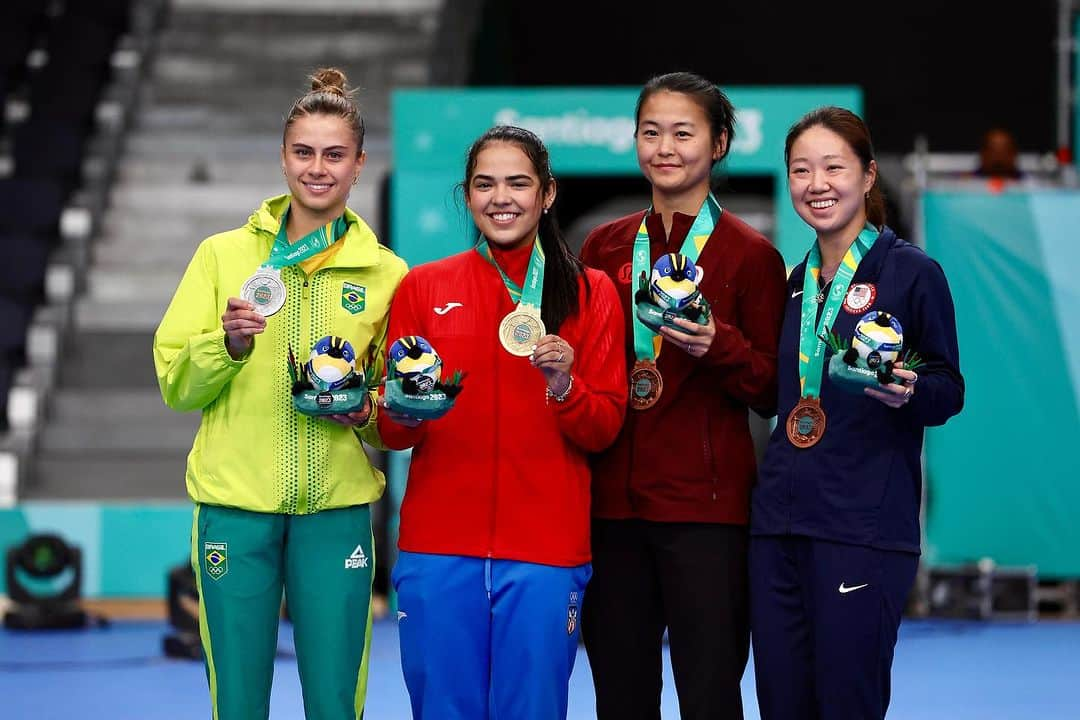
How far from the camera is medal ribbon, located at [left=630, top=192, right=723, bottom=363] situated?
3.37m

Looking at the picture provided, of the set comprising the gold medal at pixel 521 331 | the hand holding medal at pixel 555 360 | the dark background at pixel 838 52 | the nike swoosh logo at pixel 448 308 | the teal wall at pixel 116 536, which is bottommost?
the teal wall at pixel 116 536

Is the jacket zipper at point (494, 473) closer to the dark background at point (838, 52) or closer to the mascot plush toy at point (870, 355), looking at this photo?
the mascot plush toy at point (870, 355)

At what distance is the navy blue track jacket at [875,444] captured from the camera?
10.3ft

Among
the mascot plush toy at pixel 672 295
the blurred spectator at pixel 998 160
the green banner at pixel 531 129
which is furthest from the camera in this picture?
the blurred spectator at pixel 998 160

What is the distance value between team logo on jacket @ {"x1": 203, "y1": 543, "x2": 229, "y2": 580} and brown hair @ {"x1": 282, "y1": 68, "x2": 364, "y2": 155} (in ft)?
3.08

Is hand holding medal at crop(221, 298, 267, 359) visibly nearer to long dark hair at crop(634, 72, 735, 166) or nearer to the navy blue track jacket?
long dark hair at crop(634, 72, 735, 166)

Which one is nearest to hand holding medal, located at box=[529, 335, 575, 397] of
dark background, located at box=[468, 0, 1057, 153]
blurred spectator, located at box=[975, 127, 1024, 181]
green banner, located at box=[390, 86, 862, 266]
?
green banner, located at box=[390, 86, 862, 266]

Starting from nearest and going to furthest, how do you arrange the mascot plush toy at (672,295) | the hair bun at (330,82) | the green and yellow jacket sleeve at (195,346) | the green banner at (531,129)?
the mascot plush toy at (672,295), the green and yellow jacket sleeve at (195,346), the hair bun at (330,82), the green banner at (531,129)

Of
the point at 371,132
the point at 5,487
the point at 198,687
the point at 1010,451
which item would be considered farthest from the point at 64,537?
the point at 1010,451

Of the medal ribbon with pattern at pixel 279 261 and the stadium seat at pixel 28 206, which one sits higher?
the stadium seat at pixel 28 206

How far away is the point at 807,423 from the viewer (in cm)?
322

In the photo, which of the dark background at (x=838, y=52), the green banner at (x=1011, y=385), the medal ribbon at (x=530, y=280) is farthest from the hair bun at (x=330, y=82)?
the dark background at (x=838, y=52)

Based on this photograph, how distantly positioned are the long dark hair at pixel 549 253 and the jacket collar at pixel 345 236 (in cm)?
29

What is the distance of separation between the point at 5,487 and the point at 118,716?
3547 mm
